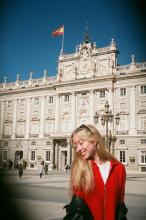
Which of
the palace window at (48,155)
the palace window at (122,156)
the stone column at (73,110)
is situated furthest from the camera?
the palace window at (48,155)

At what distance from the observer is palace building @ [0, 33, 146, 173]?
28453 millimetres

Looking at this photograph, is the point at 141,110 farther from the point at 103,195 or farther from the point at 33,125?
the point at 103,195

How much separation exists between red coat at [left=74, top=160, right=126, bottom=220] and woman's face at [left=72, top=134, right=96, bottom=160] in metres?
0.06

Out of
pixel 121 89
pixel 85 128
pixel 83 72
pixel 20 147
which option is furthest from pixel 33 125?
pixel 85 128

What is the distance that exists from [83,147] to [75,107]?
30.0 m

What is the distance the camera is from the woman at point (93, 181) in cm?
198

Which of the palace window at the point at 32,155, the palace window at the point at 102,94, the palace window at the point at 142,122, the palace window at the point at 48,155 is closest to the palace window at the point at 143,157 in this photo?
the palace window at the point at 142,122

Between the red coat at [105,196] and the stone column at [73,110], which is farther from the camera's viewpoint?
the stone column at [73,110]

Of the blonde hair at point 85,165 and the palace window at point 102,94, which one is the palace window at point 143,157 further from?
the blonde hair at point 85,165

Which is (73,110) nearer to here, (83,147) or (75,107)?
(75,107)

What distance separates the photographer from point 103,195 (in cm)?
204

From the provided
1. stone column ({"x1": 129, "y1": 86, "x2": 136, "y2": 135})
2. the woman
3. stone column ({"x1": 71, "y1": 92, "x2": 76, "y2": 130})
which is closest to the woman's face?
the woman

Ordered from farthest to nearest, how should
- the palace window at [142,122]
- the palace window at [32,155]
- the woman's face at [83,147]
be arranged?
the palace window at [32,155], the palace window at [142,122], the woman's face at [83,147]

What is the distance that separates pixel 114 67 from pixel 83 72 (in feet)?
11.4
